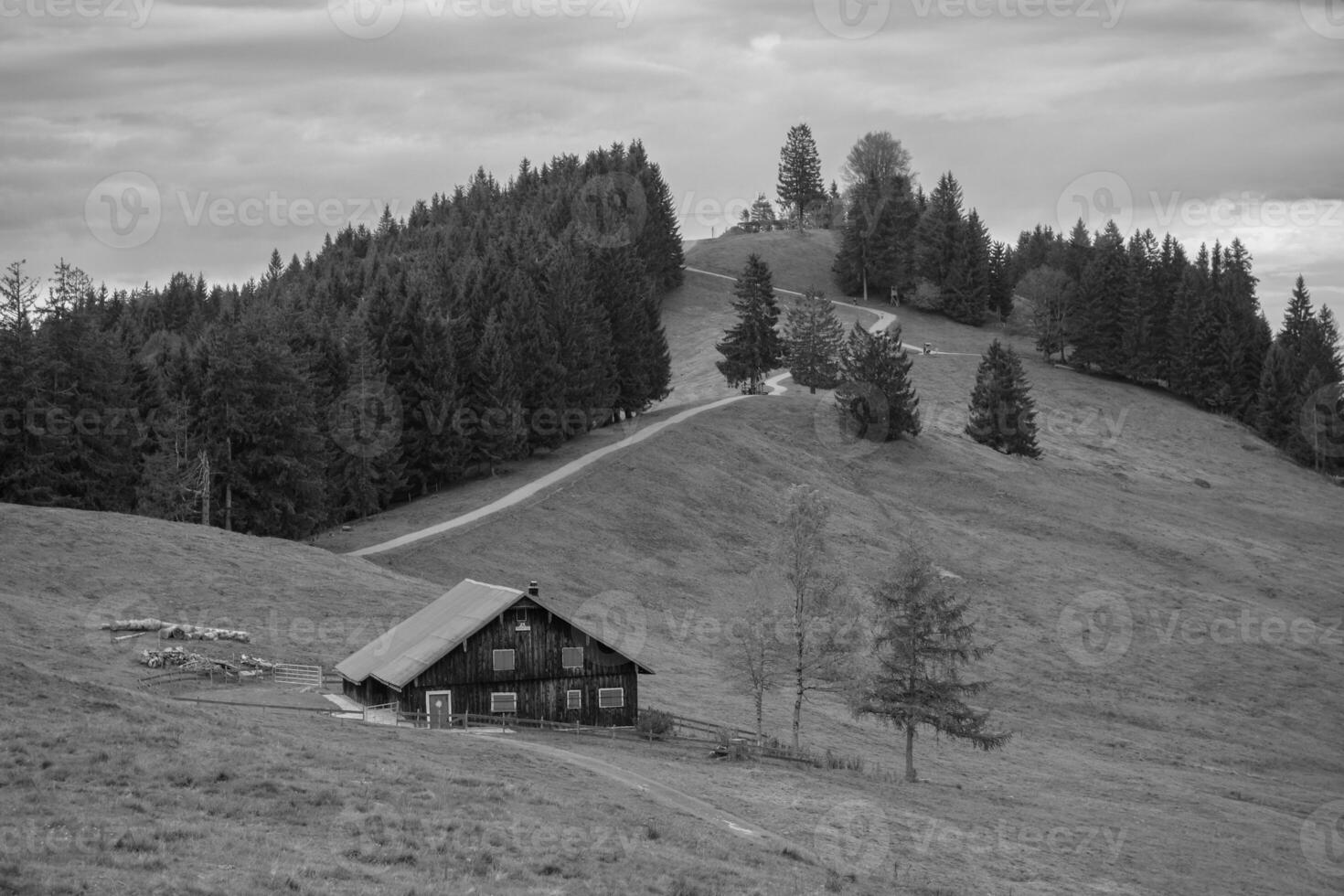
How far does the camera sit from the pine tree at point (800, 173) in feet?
606

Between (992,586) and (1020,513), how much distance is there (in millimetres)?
14225

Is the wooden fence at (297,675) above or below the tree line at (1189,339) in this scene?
below

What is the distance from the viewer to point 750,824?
1242 inches

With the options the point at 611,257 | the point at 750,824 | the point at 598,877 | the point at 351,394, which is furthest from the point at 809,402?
the point at 598,877

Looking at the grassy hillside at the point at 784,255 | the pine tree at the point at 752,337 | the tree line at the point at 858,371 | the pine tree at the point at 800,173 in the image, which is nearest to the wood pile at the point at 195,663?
the tree line at the point at 858,371

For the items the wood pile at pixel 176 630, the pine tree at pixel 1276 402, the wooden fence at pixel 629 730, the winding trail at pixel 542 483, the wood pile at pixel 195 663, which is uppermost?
the pine tree at pixel 1276 402

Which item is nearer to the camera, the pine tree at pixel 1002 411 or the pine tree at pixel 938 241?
the pine tree at pixel 1002 411

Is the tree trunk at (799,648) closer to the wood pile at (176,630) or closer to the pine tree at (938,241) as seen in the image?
the wood pile at (176,630)

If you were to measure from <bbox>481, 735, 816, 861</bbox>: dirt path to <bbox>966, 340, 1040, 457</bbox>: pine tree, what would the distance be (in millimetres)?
68077

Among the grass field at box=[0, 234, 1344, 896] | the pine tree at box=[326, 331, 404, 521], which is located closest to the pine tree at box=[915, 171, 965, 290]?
the grass field at box=[0, 234, 1344, 896]

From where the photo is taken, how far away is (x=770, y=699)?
54875 millimetres

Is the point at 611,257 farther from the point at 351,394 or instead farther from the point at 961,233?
the point at 961,233

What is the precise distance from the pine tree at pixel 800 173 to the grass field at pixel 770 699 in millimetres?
77596

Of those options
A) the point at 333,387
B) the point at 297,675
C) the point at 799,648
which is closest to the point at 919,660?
the point at 799,648
